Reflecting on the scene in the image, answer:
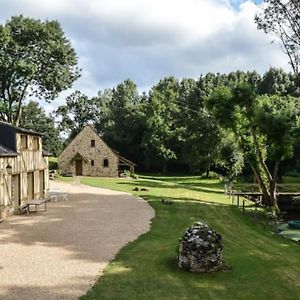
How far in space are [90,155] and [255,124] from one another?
25815mm

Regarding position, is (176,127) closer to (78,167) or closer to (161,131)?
(161,131)

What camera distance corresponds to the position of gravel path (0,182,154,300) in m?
10.4

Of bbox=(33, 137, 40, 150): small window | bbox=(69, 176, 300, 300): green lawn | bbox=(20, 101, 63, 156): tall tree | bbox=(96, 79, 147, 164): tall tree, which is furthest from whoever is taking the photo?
bbox=(20, 101, 63, 156): tall tree

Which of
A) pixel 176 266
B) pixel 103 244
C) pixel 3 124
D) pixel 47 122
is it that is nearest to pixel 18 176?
pixel 3 124

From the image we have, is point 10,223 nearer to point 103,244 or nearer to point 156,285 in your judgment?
point 103,244

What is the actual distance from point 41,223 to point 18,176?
5599mm

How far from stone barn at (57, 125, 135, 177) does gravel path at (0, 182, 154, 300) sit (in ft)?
77.5

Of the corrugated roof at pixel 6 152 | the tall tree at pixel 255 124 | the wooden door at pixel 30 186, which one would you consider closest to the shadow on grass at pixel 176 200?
the tall tree at pixel 255 124

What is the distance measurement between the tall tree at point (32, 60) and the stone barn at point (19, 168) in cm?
1577

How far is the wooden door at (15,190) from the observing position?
76.7 ft

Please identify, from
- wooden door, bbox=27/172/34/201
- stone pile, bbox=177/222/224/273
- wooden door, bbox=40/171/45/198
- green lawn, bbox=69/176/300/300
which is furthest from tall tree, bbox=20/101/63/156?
stone pile, bbox=177/222/224/273

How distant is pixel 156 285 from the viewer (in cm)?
1052

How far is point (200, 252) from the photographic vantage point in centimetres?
1170

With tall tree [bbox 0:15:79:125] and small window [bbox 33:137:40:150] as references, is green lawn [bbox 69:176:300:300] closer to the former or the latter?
small window [bbox 33:137:40:150]
